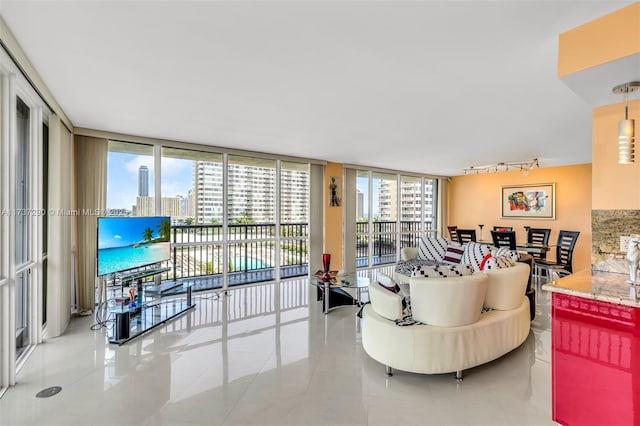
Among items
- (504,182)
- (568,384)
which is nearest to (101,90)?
(568,384)

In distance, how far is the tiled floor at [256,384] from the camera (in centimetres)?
200

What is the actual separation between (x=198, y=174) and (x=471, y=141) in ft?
14.3

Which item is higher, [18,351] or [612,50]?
[612,50]

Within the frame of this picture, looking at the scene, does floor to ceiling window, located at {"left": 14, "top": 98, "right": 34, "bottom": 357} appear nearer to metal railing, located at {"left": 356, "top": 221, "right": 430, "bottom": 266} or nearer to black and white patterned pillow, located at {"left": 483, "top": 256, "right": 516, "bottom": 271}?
black and white patterned pillow, located at {"left": 483, "top": 256, "right": 516, "bottom": 271}

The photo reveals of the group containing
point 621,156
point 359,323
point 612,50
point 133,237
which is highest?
point 612,50

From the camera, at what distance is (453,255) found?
5348 mm

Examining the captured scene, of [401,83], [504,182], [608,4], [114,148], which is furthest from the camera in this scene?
[504,182]

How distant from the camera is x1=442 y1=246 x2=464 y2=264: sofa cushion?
17.2ft

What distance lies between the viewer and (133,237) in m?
3.62

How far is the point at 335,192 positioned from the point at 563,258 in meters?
4.45

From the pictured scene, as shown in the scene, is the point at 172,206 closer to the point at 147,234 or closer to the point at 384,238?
the point at 147,234

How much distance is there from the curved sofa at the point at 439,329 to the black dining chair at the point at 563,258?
335 centimetres

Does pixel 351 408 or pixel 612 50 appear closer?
pixel 612 50

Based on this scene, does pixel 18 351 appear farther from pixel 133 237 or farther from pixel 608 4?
pixel 608 4
